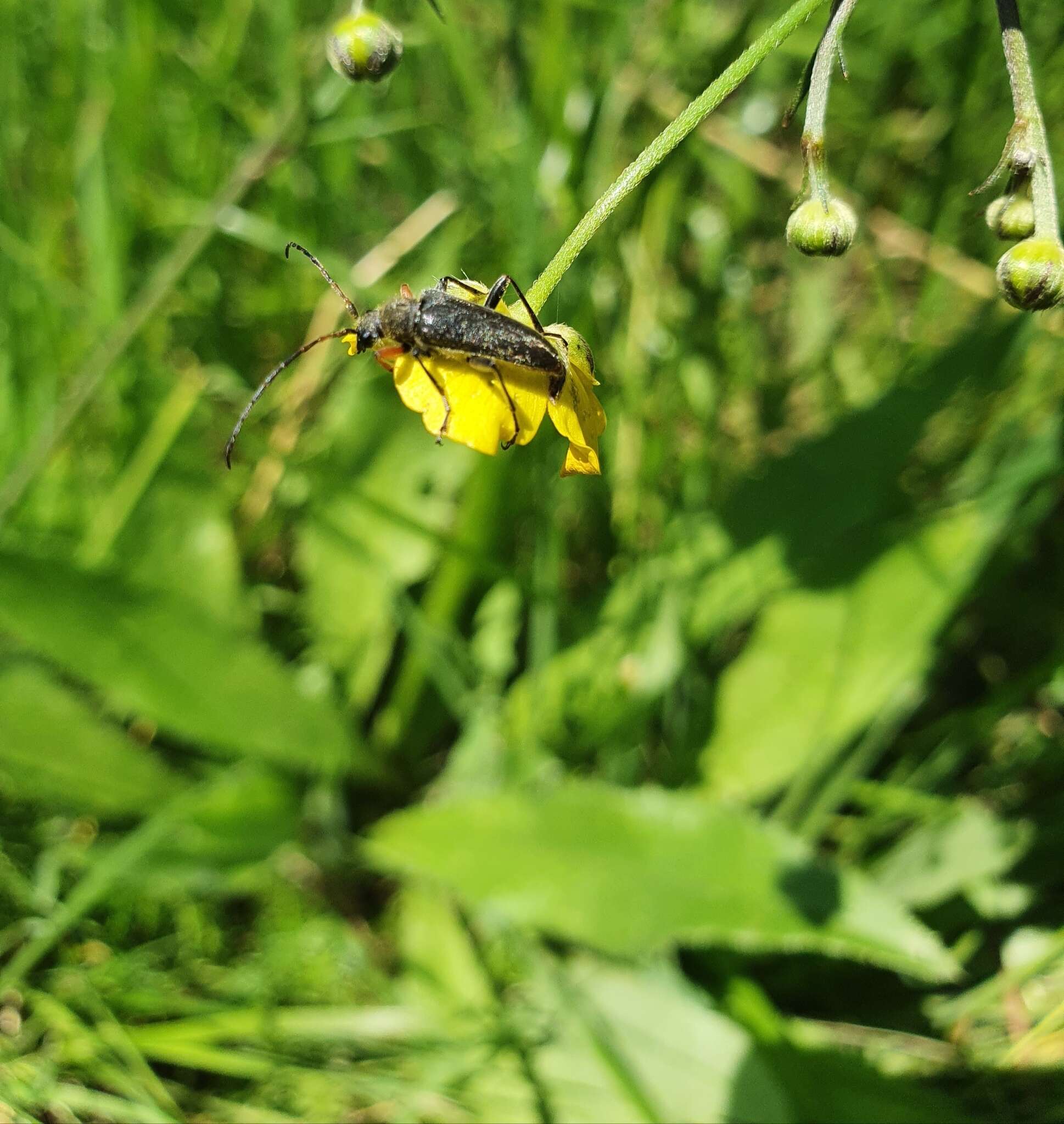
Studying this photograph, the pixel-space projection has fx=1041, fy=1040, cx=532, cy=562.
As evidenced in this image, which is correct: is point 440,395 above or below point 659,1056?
above

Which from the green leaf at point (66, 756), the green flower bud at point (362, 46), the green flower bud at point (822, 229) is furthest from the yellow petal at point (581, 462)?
the green leaf at point (66, 756)

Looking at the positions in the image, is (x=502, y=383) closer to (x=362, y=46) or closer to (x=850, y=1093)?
(x=362, y=46)

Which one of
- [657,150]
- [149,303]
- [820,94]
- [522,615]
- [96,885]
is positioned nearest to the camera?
[657,150]

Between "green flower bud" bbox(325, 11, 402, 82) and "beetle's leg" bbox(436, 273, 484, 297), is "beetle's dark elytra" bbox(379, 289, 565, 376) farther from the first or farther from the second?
"green flower bud" bbox(325, 11, 402, 82)

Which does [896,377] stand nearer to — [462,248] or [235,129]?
[462,248]

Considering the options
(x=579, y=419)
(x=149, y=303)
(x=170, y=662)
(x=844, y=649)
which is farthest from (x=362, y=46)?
(x=844, y=649)

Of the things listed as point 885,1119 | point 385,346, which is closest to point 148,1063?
point 885,1119

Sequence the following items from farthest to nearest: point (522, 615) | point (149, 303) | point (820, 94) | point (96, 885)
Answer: point (522, 615), point (96, 885), point (149, 303), point (820, 94)

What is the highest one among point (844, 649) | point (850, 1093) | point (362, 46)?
point (362, 46)
